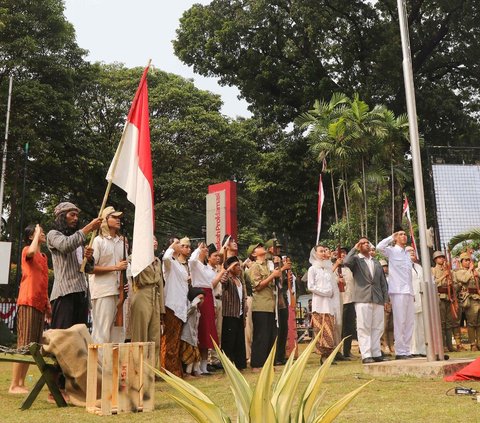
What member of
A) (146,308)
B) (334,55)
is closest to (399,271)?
(146,308)

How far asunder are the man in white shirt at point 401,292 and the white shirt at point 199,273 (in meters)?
2.78

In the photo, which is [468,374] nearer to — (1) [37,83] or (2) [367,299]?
(2) [367,299]

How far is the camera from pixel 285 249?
32250 mm

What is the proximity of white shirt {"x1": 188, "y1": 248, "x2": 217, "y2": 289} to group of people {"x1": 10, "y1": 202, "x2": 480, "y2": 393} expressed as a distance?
1 cm

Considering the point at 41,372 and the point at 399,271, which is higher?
the point at 399,271

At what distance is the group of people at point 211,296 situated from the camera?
624cm

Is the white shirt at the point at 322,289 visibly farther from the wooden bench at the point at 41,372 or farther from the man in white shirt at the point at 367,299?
the wooden bench at the point at 41,372

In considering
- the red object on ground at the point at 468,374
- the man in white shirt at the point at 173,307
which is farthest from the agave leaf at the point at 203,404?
the man in white shirt at the point at 173,307

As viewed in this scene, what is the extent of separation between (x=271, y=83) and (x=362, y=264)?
20.4 meters

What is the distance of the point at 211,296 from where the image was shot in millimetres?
8766

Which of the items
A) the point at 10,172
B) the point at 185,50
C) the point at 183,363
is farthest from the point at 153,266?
the point at 185,50

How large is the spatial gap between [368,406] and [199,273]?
12.5 feet

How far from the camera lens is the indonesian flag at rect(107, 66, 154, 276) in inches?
240

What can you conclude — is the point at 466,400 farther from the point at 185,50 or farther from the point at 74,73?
the point at 185,50
